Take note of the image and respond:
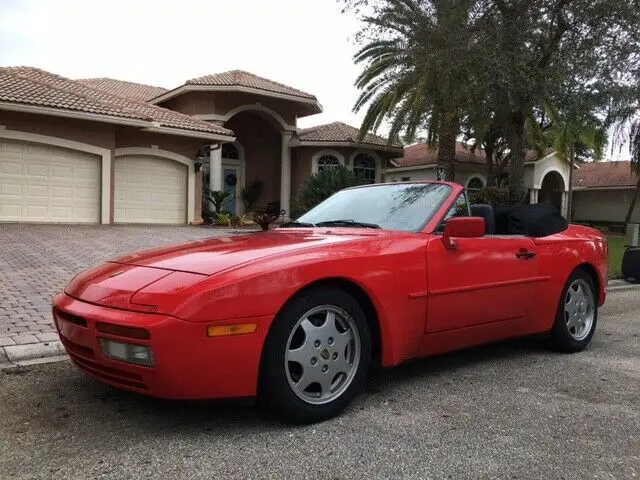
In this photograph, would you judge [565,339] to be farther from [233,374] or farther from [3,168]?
[3,168]

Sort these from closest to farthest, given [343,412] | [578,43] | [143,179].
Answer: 1. [343,412]
2. [578,43]
3. [143,179]

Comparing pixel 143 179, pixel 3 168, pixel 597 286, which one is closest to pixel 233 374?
pixel 597 286

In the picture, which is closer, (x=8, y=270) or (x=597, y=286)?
(x=597, y=286)

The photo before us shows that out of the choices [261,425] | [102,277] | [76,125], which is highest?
[76,125]

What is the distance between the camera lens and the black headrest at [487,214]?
4697mm

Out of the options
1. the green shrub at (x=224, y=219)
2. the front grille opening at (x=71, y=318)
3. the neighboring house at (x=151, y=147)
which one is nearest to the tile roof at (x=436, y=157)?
the neighboring house at (x=151, y=147)

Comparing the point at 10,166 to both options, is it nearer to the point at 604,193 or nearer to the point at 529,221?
the point at 529,221

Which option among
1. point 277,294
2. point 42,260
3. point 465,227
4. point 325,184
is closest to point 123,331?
Result: point 277,294

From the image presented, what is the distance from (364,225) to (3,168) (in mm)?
14344

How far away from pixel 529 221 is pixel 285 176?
21.2 m

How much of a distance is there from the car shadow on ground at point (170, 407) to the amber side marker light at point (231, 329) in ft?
1.33

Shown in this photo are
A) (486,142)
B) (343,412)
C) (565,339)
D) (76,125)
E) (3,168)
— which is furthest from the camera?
(486,142)

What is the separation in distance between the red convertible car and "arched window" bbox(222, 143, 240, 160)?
74.0ft

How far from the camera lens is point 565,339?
4.96 m
